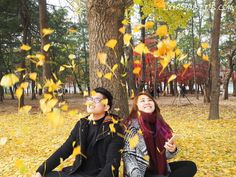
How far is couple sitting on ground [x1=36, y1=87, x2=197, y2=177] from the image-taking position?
3322 mm

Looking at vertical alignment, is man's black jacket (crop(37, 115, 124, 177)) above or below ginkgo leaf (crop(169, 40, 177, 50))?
below

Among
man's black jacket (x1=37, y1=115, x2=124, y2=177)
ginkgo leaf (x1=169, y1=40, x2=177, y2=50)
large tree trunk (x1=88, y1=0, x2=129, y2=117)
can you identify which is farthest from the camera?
large tree trunk (x1=88, y1=0, x2=129, y2=117)

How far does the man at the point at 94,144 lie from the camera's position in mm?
3311

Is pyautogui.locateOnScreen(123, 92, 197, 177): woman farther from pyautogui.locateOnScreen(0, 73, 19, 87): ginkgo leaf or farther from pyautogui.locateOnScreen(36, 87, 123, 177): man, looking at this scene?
pyautogui.locateOnScreen(0, 73, 19, 87): ginkgo leaf

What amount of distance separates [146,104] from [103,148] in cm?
65

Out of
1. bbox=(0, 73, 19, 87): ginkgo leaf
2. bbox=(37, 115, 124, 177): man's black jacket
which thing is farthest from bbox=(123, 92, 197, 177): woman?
bbox=(0, 73, 19, 87): ginkgo leaf

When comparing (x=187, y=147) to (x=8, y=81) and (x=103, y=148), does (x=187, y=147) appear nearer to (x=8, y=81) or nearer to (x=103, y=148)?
(x=103, y=148)

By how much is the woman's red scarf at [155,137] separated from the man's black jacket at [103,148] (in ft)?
0.87

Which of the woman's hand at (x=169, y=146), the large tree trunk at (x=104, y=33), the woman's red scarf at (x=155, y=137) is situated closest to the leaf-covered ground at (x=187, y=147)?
the woman's red scarf at (x=155, y=137)

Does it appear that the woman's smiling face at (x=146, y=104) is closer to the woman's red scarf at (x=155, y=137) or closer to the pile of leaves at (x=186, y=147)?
the woman's red scarf at (x=155, y=137)

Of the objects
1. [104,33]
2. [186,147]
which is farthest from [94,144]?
[186,147]

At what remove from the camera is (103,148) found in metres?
3.35

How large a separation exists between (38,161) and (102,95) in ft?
11.4

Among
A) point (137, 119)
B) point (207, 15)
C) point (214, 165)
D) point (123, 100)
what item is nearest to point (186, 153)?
point (214, 165)
